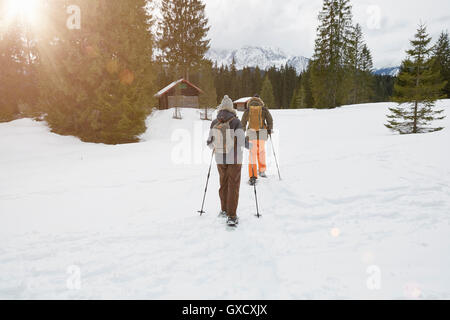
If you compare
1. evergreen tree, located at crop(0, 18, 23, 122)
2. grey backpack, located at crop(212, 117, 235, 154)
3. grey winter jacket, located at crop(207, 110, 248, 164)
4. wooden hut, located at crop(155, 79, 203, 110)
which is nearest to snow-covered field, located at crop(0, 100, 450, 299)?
grey winter jacket, located at crop(207, 110, 248, 164)

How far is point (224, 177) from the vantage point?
14.5 feet

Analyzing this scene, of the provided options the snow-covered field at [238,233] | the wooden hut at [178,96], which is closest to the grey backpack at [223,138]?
the snow-covered field at [238,233]

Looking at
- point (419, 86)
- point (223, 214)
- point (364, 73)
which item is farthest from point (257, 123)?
point (364, 73)

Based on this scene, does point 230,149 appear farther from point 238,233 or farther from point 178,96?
point 178,96

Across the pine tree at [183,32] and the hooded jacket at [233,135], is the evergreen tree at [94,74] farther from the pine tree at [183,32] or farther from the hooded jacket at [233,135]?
the pine tree at [183,32]

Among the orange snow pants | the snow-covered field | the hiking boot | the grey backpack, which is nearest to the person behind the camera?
the snow-covered field

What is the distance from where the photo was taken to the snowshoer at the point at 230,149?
4.22 m

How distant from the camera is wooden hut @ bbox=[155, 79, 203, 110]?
31328 mm

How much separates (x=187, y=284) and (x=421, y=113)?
56.3 ft

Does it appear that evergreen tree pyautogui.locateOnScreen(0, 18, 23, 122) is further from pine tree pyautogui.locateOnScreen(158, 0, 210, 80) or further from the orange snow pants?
the orange snow pants

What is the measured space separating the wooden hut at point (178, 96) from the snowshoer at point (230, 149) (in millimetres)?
28211

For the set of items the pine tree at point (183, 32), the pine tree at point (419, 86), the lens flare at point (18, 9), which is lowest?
the pine tree at point (419, 86)

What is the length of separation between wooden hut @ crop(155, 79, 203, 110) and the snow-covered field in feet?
82.7

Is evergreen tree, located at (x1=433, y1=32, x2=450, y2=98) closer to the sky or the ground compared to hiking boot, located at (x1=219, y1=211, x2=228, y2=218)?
closer to the sky
